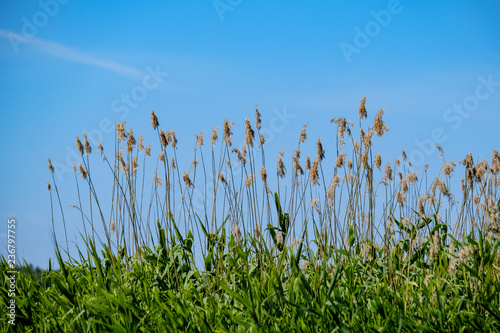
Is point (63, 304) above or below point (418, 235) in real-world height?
above

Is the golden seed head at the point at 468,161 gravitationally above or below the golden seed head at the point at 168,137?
below

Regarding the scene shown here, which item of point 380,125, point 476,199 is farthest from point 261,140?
point 476,199

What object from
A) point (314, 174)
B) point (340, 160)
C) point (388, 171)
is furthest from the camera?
point (388, 171)

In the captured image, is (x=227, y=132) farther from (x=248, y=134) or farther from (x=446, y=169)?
(x=446, y=169)

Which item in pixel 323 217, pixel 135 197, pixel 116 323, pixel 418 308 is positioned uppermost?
pixel 135 197

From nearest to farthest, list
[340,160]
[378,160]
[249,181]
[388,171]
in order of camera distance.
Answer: [340,160]
[249,181]
[378,160]
[388,171]

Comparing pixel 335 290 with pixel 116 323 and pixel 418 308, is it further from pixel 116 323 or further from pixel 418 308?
pixel 116 323

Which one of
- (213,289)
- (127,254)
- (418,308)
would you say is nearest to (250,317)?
(213,289)

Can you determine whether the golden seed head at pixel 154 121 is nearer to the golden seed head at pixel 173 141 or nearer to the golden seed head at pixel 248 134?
the golden seed head at pixel 173 141

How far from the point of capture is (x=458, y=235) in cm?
421

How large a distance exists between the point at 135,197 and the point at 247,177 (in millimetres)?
960

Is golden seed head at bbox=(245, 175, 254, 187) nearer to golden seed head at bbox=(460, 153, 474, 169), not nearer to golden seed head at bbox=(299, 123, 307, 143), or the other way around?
golden seed head at bbox=(299, 123, 307, 143)

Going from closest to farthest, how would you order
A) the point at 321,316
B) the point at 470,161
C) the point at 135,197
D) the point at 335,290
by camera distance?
the point at 321,316 < the point at 335,290 < the point at 470,161 < the point at 135,197

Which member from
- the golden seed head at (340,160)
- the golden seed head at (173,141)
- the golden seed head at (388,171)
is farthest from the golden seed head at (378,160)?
the golden seed head at (173,141)
